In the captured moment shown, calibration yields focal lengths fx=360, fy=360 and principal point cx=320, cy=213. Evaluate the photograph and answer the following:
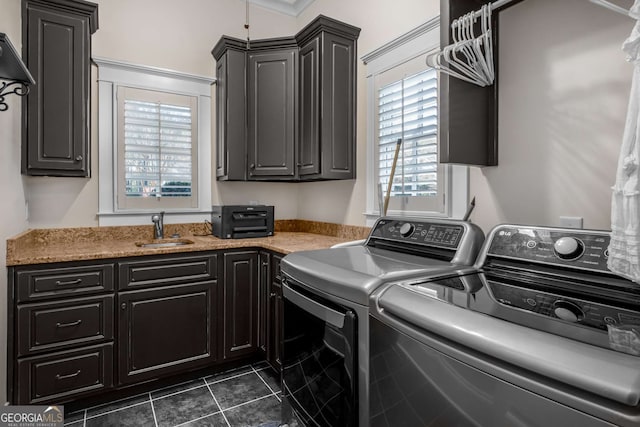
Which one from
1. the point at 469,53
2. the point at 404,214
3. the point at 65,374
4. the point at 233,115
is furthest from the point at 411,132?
the point at 65,374

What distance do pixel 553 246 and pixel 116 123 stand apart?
3.01 meters

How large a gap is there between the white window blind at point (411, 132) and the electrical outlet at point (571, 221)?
0.79 m

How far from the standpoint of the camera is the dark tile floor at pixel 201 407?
6.75 feet

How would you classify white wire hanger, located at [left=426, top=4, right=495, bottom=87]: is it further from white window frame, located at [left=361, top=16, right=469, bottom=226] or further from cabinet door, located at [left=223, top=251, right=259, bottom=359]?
cabinet door, located at [left=223, top=251, right=259, bottom=359]

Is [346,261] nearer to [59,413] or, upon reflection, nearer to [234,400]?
[234,400]

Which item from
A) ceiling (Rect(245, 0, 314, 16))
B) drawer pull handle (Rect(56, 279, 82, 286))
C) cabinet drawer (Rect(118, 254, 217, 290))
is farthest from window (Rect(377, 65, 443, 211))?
drawer pull handle (Rect(56, 279, 82, 286))

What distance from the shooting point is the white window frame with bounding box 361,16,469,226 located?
77.6 inches

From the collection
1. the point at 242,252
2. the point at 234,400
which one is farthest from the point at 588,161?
the point at 234,400

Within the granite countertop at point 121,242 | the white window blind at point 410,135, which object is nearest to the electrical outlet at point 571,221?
the white window blind at point 410,135

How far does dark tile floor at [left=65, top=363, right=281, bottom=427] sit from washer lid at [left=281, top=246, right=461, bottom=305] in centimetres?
104

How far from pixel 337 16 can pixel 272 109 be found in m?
0.97

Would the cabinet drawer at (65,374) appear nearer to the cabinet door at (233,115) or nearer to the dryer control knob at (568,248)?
Result: the cabinet door at (233,115)

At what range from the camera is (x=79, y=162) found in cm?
242

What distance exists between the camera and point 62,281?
208cm
